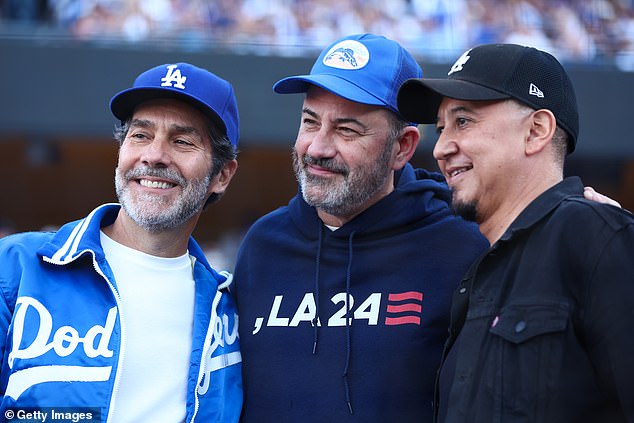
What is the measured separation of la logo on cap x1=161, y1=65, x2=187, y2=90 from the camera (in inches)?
125

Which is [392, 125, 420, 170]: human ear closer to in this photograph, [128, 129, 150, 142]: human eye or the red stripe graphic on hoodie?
the red stripe graphic on hoodie

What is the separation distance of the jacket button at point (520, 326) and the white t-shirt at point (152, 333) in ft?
4.15

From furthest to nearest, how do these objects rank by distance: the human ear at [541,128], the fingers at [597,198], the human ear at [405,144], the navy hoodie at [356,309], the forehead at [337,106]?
1. the human ear at [405,144]
2. the forehead at [337,106]
3. the navy hoodie at [356,309]
4. the human ear at [541,128]
5. the fingers at [597,198]

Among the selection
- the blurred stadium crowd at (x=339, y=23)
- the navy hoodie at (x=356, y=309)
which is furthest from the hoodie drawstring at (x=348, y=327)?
the blurred stadium crowd at (x=339, y=23)

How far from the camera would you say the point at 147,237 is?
10.5 ft

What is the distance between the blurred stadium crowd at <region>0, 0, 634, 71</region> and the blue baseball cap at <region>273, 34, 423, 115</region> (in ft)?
23.3

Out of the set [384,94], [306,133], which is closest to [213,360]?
[306,133]

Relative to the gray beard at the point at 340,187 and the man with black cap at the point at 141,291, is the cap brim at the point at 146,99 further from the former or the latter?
the gray beard at the point at 340,187

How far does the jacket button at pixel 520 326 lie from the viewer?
224cm

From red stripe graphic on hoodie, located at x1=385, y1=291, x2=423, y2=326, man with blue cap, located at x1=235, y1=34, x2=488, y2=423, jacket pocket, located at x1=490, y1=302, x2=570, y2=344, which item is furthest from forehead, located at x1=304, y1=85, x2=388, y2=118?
jacket pocket, located at x1=490, y1=302, x2=570, y2=344

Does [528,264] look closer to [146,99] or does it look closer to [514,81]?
[514,81]

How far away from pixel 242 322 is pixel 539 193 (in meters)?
1.30

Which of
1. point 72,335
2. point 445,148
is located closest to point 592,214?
point 445,148

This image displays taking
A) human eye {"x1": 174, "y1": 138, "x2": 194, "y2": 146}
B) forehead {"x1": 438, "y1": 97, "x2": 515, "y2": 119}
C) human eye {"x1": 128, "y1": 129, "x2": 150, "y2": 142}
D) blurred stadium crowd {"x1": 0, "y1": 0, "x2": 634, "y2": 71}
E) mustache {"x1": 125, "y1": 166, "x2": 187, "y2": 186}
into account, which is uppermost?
blurred stadium crowd {"x1": 0, "y1": 0, "x2": 634, "y2": 71}
